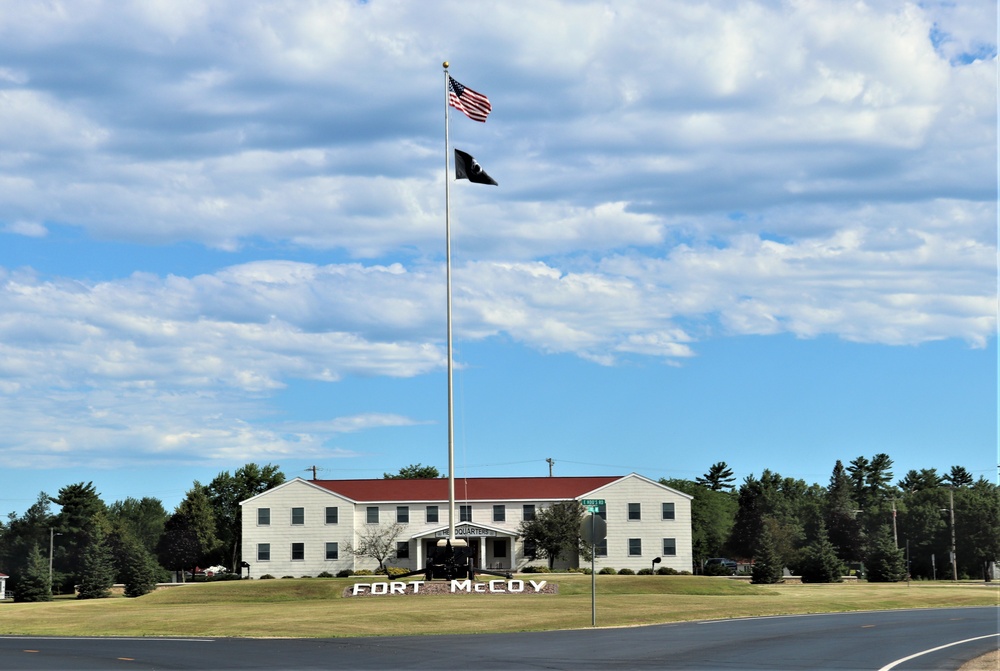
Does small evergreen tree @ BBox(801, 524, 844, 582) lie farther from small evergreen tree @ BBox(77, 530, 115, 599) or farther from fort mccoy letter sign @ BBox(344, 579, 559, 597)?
small evergreen tree @ BBox(77, 530, 115, 599)

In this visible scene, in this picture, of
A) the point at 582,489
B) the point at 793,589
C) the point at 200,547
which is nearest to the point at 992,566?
the point at 582,489

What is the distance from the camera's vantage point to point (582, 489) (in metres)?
86.8

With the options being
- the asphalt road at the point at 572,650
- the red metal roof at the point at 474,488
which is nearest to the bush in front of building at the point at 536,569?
the red metal roof at the point at 474,488

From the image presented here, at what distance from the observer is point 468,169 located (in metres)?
45.5

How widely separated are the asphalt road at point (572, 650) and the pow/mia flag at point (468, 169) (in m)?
19.9

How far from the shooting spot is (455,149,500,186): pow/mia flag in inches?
1788

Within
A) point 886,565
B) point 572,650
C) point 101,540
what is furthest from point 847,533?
point 572,650

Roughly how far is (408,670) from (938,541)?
93.8 m

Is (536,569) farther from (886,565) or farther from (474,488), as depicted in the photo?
(886,565)

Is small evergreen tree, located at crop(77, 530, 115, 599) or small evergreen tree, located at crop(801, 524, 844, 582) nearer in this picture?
small evergreen tree, located at crop(77, 530, 115, 599)

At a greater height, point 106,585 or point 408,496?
point 408,496

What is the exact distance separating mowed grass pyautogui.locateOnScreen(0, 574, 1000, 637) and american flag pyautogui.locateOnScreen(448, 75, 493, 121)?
1857 centimetres

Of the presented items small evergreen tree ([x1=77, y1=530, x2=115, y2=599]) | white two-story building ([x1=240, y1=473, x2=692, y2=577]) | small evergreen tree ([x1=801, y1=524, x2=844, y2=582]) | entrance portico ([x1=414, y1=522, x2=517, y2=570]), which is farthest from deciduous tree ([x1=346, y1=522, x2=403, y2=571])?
small evergreen tree ([x1=801, y1=524, x2=844, y2=582])

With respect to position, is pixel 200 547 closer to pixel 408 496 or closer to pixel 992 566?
pixel 408 496
